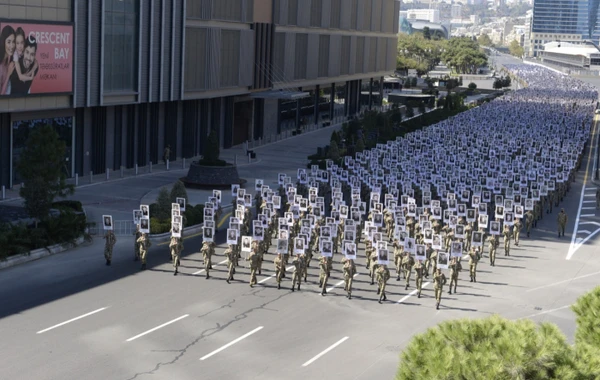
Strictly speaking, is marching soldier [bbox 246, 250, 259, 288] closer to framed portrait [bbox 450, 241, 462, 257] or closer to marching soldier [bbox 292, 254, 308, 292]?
marching soldier [bbox 292, 254, 308, 292]

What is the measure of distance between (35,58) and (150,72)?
9.02m

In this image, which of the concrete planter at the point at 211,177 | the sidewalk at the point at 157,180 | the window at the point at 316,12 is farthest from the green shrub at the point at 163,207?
the window at the point at 316,12

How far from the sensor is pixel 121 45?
155ft

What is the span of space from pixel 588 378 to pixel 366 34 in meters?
81.5

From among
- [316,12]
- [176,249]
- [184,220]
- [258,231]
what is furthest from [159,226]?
[316,12]

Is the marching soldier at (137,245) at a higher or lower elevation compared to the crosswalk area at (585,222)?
higher

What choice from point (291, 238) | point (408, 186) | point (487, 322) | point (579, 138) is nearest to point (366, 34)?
point (579, 138)

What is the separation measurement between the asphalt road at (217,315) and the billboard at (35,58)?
10528 millimetres

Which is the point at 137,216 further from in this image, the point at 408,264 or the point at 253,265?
the point at 408,264

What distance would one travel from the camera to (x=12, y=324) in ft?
74.8

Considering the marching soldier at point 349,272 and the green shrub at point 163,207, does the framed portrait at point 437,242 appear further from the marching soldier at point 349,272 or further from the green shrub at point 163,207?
the green shrub at point 163,207

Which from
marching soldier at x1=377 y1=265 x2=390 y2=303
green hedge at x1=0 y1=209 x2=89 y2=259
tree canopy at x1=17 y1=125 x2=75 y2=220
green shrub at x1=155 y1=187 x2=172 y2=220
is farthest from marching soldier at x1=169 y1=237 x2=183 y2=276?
green shrub at x1=155 y1=187 x2=172 y2=220

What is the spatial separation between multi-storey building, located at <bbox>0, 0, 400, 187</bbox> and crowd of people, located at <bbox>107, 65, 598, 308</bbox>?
8496 mm

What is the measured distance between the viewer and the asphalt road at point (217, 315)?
20.6 meters
